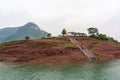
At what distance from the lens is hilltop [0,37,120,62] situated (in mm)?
→ 133750

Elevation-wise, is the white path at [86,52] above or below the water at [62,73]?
above

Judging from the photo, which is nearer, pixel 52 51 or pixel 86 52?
pixel 52 51

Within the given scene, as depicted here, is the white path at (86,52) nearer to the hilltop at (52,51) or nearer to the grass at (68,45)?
the hilltop at (52,51)

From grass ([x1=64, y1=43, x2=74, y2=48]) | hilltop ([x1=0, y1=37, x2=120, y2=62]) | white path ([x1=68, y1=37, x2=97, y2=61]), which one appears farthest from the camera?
grass ([x1=64, y1=43, x2=74, y2=48])

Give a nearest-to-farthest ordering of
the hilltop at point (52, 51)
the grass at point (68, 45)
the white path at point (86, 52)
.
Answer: the hilltop at point (52, 51), the white path at point (86, 52), the grass at point (68, 45)

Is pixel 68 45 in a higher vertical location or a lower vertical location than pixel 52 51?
A: higher

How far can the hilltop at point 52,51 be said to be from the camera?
5266 inches

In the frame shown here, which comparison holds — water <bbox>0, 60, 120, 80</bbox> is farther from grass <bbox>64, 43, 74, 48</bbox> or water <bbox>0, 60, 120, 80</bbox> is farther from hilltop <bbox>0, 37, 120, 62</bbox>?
grass <bbox>64, 43, 74, 48</bbox>

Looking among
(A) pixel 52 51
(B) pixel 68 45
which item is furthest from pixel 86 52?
(A) pixel 52 51

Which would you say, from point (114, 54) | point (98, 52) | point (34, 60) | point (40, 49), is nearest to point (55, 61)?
point (34, 60)

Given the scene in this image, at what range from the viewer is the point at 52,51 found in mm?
140875

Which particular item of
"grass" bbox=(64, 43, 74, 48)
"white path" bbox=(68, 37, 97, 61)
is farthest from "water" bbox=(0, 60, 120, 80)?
"grass" bbox=(64, 43, 74, 48)

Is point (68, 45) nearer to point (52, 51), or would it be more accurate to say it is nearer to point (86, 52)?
point (86, 52)

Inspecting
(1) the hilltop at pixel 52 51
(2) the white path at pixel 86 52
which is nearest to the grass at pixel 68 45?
(1) the hilltop at pixel 52 51
